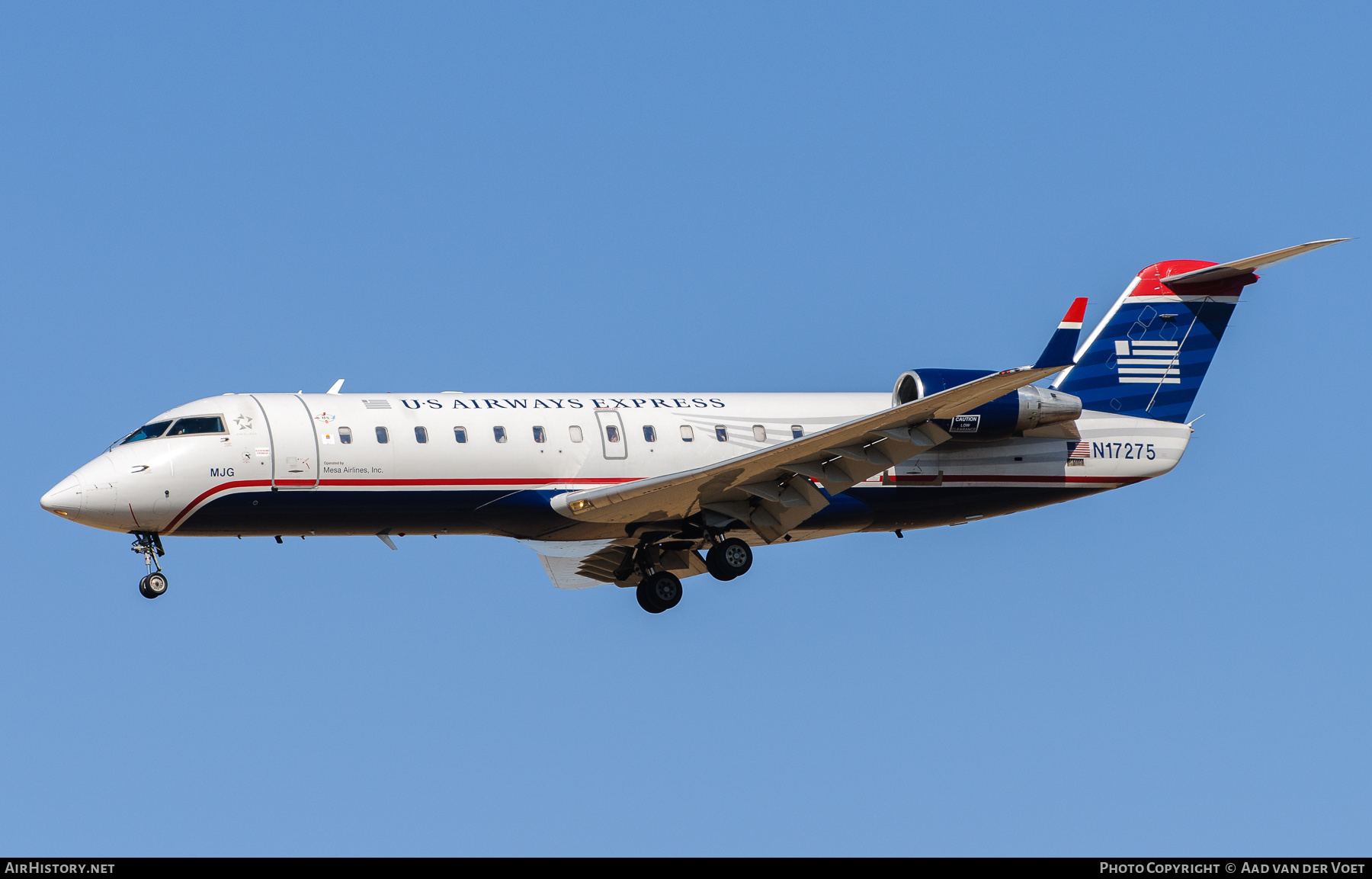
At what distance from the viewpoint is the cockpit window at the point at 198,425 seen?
2639 cm

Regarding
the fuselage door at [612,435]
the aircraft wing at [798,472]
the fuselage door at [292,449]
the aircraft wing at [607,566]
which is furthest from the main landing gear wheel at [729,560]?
the fuselage door at [292,449]

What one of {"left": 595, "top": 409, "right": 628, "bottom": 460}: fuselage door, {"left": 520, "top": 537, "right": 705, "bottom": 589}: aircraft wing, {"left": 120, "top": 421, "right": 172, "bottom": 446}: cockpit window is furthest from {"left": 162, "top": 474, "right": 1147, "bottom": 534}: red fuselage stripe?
{"left": 520, "top": 537, "right": 705, "bottom": 589}: aircraft wing

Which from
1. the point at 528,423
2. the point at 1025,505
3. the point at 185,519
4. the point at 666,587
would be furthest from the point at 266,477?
the point at 1025,505

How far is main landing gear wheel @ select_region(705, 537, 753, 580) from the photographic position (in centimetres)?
2808

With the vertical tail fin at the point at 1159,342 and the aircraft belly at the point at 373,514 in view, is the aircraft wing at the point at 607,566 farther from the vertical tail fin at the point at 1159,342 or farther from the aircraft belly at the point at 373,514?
the vertical tail fin at the point at 1159,342

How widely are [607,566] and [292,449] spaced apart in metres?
6.48

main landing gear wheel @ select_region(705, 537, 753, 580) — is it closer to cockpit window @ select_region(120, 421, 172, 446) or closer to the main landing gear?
the main landing gear

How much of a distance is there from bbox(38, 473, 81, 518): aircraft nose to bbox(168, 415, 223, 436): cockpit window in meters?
1.59

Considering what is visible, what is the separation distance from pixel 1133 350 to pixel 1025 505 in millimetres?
3448

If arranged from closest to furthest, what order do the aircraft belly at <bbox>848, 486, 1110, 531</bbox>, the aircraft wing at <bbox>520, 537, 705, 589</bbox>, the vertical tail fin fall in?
the aircraft belly at <bbox>848, 486, 1110, 531</bbox> < the aircraft wing at <bbox>520, 537, 705, 589</bbox> < the vertical tail fin

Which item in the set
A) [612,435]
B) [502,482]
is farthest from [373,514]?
[612,435]

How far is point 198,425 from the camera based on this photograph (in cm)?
2644

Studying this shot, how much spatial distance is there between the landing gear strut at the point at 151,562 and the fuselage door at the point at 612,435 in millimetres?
6776

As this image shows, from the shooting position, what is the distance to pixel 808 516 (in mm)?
28578
